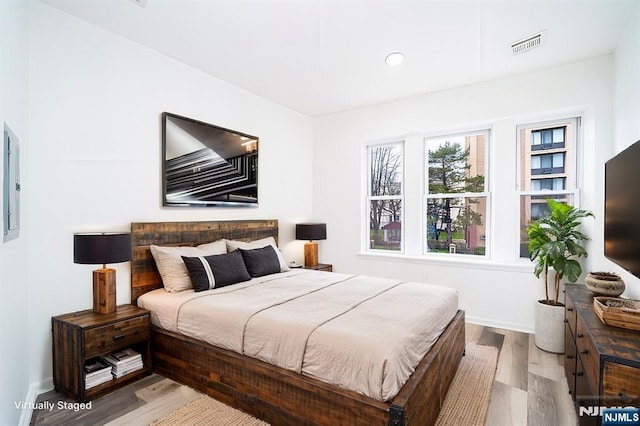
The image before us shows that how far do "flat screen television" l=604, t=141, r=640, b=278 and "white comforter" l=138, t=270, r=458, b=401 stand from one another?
3.73 feet

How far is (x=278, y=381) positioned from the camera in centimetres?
187

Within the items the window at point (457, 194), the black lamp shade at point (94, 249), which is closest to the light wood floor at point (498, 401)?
the black lamp shade at point (94, 249)

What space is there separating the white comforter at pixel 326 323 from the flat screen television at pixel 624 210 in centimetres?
114

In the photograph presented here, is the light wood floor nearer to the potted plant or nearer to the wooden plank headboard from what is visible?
the potted plant

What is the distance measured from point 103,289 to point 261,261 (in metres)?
1.42

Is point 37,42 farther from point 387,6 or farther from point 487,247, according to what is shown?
point 487,247

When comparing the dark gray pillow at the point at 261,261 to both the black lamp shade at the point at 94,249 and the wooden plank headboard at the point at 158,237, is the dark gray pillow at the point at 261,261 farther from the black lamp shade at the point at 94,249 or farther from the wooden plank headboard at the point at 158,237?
the black lamp shade at the point at 94,249

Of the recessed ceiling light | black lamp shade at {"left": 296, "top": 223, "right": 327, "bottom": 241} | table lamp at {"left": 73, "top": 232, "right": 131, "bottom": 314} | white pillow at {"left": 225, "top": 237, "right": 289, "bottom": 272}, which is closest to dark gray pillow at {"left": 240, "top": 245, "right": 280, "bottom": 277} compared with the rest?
white pillow at {"left": 225, "top": 237, "right": 289, "bottom": 272}

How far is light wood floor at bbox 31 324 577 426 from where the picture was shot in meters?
1.99

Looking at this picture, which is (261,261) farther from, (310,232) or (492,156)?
(492,156)

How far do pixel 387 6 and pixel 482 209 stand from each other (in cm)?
267

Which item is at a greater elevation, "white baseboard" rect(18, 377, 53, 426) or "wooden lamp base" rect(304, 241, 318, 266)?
"wooden lamp base" rect(304, 241, 318, 266)

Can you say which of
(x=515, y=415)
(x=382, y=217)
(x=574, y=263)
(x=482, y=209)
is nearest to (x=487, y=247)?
(x=482, y=209)

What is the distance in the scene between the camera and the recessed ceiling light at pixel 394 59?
307 centimetres
